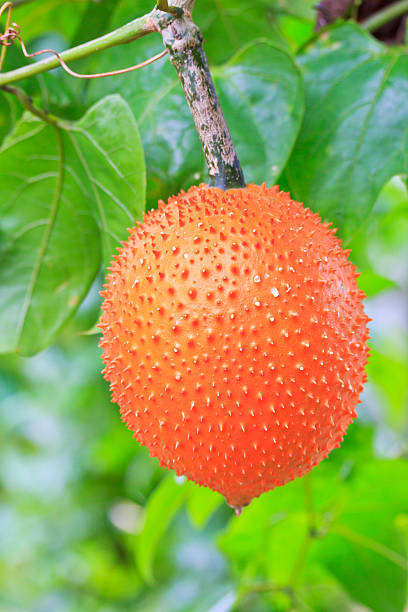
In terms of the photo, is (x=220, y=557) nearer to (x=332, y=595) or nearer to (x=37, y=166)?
(x=332, y=595)

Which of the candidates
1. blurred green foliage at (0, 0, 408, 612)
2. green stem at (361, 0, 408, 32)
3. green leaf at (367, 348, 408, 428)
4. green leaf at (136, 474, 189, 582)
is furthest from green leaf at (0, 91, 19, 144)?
green leaf at (367, 348, 408, 428)

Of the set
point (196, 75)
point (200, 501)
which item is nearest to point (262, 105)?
point (196, 75)

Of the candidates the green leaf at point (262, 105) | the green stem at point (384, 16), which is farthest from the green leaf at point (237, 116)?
the green stem at point (384, 16)

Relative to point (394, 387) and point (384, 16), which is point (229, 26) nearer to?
point (384, 16)

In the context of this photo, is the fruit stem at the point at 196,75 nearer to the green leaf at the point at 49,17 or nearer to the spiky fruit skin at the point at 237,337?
the spiky fruit skin at the point at 237,337

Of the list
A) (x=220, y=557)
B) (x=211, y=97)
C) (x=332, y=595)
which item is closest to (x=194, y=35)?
(x=211, y=97)

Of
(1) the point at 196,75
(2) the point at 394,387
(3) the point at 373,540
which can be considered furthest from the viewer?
(2) the point at 394,387
